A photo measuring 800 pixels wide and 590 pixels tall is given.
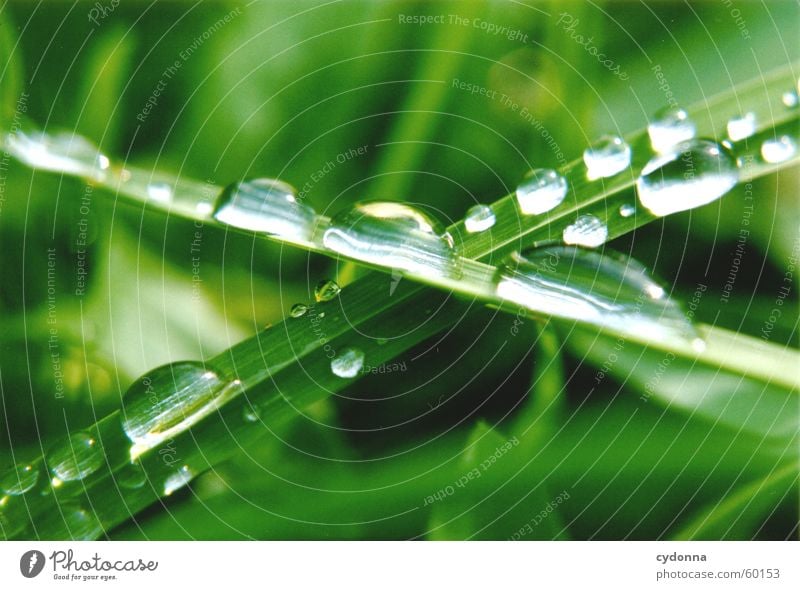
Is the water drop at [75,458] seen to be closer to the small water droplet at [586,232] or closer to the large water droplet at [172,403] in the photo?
the large water droplet at [172,403]

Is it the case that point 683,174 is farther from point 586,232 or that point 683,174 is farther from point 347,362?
point 347,362

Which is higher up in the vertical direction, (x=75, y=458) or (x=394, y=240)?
(x=394, y=240)

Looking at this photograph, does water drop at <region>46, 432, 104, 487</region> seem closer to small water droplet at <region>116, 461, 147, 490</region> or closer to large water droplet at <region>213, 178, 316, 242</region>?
small water droplet at <region>116, 461, 147, 490</region>

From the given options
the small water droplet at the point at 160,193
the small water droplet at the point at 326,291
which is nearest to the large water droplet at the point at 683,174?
the small water droplet at the point at 326,291

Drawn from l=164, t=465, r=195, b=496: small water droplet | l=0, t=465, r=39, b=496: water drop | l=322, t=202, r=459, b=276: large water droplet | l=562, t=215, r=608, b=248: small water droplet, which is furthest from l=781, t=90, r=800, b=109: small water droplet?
l=0, t=465, r=39, b=496: water drop

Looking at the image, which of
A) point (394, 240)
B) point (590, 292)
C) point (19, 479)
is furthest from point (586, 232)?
point (19, 479)
